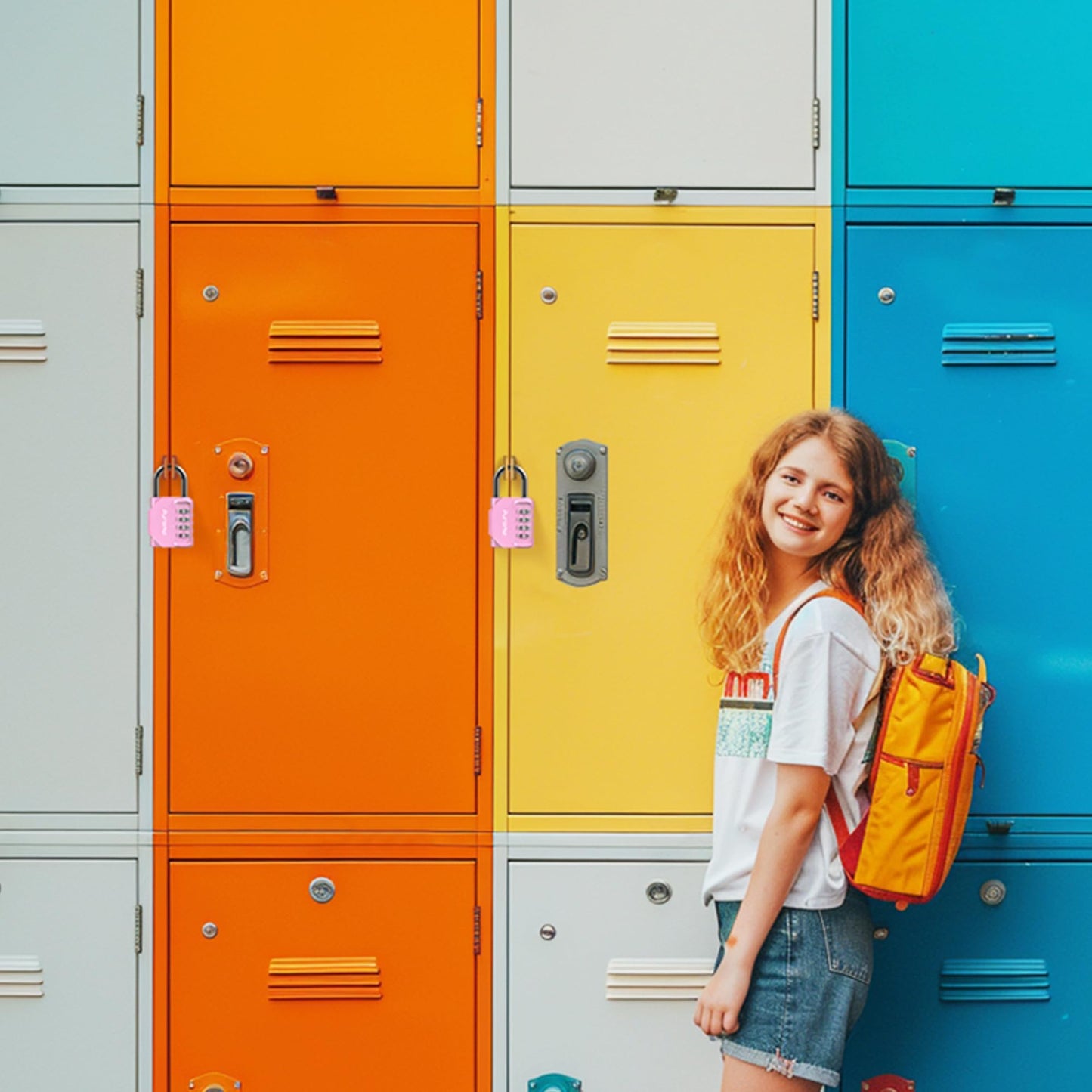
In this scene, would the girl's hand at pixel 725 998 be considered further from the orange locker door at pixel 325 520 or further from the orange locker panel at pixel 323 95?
the orange locker panel at pixel 323 95

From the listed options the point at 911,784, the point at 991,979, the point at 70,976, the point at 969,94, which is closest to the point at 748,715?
the point at 911,784

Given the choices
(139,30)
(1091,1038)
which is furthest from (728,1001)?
(139,30)

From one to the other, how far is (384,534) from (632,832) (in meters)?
0.91

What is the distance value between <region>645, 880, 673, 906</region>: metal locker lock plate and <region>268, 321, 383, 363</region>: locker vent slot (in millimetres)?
1390

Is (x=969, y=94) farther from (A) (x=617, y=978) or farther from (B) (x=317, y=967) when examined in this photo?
(B) (x=317, y=967)

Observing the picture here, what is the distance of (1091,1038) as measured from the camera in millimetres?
2395

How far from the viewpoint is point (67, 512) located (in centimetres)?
241

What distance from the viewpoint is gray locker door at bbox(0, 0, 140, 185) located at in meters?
2.40

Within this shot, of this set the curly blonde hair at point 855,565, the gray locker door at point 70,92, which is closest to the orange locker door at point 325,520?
the gray locker door at point 70,92

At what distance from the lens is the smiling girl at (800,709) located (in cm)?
179

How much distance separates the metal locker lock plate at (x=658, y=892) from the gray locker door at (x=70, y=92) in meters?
2.06

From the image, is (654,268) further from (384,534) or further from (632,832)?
(632,832)

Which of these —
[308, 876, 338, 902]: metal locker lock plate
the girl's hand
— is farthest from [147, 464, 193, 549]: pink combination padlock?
the girl's hand

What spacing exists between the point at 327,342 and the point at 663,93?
989 mm
